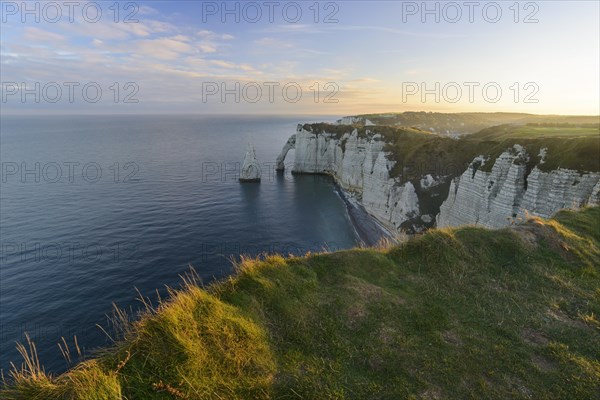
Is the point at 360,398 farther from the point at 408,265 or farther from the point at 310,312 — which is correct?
the point at 408,265

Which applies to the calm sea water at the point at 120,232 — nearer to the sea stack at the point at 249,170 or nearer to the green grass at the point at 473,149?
the sea stack at the point at 249,170

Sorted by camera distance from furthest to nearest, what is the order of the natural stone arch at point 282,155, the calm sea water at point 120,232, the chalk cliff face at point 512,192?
the natural stone arch at point 282,155
the chalk cliff face at point 512,192
the calm sea water at point 120,232

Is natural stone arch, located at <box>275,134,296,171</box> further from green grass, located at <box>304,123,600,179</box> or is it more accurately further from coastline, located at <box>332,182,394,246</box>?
coastline, located at <box>332,182,394,246</box>

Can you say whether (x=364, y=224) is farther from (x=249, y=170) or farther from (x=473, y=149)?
(x=249, y=170)

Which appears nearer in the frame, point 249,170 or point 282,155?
point 249,170

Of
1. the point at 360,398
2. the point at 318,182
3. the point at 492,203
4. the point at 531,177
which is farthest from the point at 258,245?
the point at 318,182

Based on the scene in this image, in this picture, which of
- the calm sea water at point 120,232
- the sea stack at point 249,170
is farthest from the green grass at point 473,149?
the sea stack at point 249,170

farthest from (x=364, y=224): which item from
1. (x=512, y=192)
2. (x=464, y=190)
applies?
(x=512, y=192)
